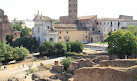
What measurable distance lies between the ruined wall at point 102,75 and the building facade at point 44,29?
3065cm

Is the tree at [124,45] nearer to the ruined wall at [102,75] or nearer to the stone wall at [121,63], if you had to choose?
the stone wall at [121,63]

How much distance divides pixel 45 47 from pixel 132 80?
2779 centimetres

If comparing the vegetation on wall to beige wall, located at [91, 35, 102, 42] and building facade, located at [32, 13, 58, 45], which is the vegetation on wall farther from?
beige wall, located at [91, 35, 102, 42]

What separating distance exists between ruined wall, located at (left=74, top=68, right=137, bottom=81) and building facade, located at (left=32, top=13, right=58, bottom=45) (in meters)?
30.6

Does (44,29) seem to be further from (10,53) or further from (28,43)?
(10,53)

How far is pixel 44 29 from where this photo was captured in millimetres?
46312

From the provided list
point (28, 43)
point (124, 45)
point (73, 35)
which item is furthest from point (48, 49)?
point (73, 35)

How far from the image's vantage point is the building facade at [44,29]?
4584 centimetres

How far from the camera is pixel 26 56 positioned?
36.4 metres

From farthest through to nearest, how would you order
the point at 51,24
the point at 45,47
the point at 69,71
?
1. the point at 51,24
2. the point at 45,47
3. the point at 69,71

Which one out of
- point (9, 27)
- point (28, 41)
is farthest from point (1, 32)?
point (28, 41)

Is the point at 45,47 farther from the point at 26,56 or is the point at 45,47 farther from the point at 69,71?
the point at 69,71

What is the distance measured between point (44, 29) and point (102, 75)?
33919 millimetres

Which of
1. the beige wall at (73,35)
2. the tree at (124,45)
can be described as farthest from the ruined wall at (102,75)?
the beige wall at (73,35)
